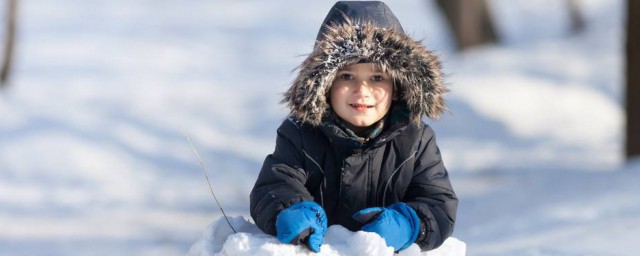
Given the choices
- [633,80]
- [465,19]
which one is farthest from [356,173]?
[465,19]

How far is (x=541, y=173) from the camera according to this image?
13.3m

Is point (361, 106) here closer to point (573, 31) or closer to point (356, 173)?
point (356, 173)

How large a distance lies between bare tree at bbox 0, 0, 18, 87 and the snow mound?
15307 mm

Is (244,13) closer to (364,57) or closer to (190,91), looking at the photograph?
(190,91)

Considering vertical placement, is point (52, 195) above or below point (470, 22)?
below

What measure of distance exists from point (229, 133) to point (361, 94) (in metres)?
13.2

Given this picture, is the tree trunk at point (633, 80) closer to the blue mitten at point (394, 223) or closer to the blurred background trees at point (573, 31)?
the blurred background trees at point (573, 31)

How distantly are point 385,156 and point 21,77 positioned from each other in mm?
16689

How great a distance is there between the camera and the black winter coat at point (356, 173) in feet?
14.0

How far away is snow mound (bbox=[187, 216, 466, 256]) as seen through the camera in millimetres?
3941

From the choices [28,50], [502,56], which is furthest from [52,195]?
[28,50]

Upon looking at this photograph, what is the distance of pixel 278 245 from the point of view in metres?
3.97

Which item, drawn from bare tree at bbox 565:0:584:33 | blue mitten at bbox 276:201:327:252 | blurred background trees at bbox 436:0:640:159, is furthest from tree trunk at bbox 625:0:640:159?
bare tree at bbox 565:0:584:33

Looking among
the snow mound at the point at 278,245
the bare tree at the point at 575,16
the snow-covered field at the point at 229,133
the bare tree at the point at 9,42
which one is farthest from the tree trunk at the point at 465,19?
the snow mound at the point at 278,245
